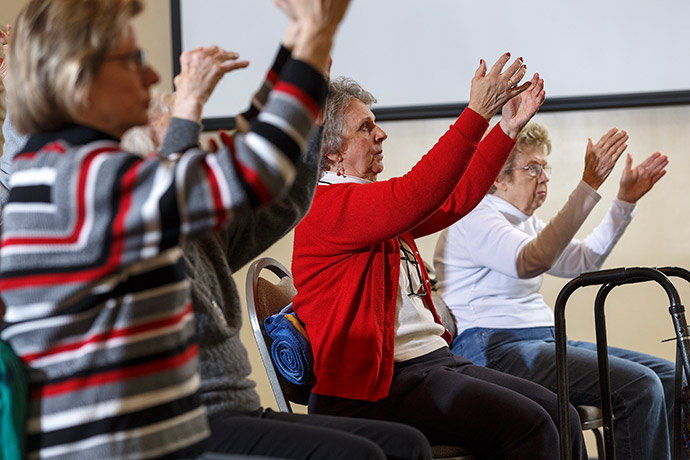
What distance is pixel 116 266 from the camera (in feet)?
2.47

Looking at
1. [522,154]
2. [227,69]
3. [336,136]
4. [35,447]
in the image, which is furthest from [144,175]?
[522,154]

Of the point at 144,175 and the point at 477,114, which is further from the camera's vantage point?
the point at 477,114

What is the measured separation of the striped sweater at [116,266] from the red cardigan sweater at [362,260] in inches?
25.4

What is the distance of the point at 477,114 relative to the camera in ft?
4.81

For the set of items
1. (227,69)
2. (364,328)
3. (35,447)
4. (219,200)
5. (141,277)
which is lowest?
(364,328)

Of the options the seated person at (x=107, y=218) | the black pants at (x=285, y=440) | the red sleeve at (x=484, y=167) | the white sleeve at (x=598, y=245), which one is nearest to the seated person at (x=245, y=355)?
the black pants at (x=285, y=440)

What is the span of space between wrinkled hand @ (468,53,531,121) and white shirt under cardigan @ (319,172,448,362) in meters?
0.33

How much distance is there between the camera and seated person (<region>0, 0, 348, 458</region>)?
735 mm

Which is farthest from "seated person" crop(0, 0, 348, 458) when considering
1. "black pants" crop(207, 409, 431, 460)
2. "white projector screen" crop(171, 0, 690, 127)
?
"white projector screen" crop(171, 0, 690, 127)

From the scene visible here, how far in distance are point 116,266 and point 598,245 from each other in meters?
1.94

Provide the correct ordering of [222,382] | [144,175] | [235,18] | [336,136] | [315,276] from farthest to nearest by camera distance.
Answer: [235,18] < [336,136] < [315,276] < [222,382] < [144,175]

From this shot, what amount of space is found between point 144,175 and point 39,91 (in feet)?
0.54

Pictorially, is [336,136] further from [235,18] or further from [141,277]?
[235,18]

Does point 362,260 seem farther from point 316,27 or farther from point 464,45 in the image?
point 464,45
